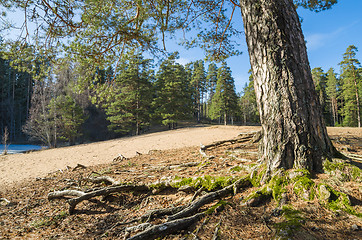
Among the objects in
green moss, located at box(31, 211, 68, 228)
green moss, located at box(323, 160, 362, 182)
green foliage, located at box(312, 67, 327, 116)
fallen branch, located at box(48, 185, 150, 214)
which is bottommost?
green moss, located at box(31, 211, 68, 228)

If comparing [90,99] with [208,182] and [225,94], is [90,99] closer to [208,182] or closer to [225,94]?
[208,182]

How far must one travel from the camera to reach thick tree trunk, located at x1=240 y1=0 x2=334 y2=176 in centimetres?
250

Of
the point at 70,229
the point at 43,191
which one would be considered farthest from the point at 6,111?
the point at 70,229

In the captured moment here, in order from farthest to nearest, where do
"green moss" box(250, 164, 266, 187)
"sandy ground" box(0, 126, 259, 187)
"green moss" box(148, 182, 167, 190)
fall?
"sandy ground" box(0, 126, 259, 187), "green moss" box(148, 182, 167, 190), "green moss" box(250, 164, 266, 187)

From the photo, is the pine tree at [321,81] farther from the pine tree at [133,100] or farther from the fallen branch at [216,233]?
the fallen branch at [216,233]

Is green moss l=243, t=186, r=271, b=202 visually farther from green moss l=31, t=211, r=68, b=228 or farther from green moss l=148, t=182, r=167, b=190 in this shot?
green moss l=31, t=211, r=68, b=228

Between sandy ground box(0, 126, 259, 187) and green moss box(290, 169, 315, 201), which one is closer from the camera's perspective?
green moss box(290, 169, 315, 201)

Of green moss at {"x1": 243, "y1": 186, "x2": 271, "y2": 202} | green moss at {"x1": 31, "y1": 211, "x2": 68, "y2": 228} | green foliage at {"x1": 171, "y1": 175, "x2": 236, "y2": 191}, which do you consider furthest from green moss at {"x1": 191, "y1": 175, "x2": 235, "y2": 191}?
green moss at {"x1": 31, "y1": 211, "x2": 68, "y2": 228}

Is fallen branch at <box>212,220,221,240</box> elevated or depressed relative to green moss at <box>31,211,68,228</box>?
elevated

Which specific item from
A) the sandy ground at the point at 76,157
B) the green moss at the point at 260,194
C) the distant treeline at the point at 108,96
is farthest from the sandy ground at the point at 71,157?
the green moss at the point at 260,194

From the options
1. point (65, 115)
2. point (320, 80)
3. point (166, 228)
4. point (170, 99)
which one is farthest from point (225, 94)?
point (166, 228)

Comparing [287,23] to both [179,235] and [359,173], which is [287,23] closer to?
[359,173]

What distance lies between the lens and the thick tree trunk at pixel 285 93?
2.50 metres

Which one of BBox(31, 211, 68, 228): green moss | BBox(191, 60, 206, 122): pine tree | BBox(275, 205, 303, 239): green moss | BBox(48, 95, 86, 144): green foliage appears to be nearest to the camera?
BBox(275, 205, 303, 239): green moss
